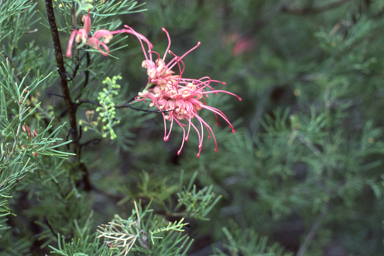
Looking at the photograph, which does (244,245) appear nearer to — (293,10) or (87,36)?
(87,36)

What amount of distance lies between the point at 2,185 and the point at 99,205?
101 centimetres

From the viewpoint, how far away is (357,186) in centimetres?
92

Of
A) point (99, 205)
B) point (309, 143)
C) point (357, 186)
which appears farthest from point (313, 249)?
point (99, 205)

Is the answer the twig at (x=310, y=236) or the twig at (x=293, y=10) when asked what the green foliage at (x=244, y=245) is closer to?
the twig at (x=310, y=236)

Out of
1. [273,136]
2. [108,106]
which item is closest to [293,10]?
[273,136]

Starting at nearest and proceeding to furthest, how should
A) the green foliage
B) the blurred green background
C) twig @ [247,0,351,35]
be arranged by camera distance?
the green foliage < the blurred green background < twig @ [247,0,351,35]

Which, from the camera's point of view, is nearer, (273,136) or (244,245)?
(244,245)

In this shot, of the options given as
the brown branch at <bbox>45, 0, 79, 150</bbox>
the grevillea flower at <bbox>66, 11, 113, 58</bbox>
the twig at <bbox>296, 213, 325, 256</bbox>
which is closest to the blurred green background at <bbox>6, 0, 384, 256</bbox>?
the twig at <bbox>296, 213, 325, 256</bbox>

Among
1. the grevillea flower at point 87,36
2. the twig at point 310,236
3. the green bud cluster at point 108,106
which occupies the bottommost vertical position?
the twig at point 310,236

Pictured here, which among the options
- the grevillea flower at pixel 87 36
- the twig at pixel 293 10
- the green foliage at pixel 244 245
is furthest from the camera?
the twig at pixel 293 10

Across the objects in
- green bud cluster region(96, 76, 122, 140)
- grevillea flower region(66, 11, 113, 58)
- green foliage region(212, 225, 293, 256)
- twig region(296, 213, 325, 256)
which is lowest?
twig region(296, 213, 325, 256)

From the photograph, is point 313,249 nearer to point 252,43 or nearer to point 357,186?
point 357,186

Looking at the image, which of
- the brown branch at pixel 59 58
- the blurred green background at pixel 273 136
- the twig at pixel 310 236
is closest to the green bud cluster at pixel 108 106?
the brown branch at pixel 59 58

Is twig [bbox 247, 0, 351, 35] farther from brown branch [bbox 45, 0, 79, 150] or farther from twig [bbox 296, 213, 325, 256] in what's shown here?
brown branch [bbox 45, 0, 79, 150]
